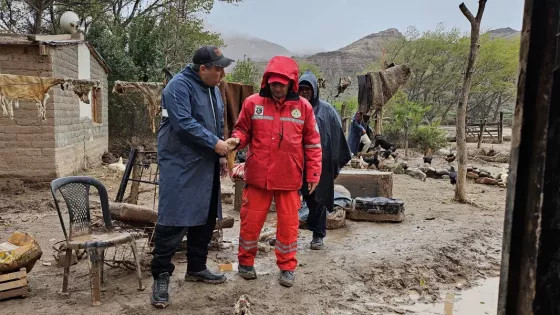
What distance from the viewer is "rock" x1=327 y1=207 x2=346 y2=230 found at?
20.1 feet

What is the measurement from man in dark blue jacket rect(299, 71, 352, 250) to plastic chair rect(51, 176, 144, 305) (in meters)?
1.96

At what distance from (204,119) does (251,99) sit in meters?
0.53

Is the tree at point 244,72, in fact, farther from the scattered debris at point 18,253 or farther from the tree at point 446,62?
the scattered debris at point 18,253

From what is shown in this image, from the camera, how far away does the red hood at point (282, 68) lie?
3.77m

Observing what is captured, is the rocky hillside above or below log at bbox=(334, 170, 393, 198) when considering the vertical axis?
above

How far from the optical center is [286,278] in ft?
13.0

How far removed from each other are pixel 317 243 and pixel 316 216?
1.05 feet

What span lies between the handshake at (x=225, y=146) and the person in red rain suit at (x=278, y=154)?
0.92ft

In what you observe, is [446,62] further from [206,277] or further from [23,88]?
[206,277]

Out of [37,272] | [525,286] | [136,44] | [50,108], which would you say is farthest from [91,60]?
[525,286]

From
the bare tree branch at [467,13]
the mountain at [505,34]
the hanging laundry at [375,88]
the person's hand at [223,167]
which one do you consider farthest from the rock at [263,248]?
the mountain at [505,34]

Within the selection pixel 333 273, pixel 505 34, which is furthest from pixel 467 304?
pixel 505 34

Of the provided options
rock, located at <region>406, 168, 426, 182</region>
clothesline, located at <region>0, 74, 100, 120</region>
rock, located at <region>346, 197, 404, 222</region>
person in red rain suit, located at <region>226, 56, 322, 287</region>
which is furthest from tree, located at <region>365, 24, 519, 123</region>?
person in red rain suit, located at <region>226, 56, 322, 287</region>

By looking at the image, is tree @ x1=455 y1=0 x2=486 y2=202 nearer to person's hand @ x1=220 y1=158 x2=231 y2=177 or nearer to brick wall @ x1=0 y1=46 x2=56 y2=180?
person's hand @ x1=220 y1=158 x2=231 y2=177
